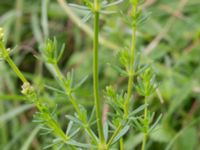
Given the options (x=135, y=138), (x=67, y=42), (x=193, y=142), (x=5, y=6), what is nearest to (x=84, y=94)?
(x=135, y=138)

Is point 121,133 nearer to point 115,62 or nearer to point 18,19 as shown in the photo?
point 115,62

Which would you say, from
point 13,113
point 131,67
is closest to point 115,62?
point 13,113

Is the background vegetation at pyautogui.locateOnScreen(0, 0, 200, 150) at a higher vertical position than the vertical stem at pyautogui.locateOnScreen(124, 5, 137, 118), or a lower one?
lower

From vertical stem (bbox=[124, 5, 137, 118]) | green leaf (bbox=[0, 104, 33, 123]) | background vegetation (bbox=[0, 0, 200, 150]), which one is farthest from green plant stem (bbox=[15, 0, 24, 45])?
vertical stem (bbox=[124, 5, 137, 118])

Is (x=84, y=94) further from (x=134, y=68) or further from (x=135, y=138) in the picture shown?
(x=134, y=68)

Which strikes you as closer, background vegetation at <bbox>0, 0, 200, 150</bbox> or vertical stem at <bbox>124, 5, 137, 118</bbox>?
vertical stem at <bbox>124, 5, 137, 118</bbox>

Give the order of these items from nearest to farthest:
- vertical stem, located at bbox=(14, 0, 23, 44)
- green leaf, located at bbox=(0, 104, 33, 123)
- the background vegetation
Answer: the background vegetation → green leaf, located at bbox=(0, 104, 33, 123) → vertical stem, located at bbox=(14, 0, 23, 44)

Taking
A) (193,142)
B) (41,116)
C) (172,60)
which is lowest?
(193,142)

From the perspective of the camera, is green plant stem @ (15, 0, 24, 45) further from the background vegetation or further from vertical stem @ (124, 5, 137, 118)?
vertical stem @ (124, 5, 137, 118)
